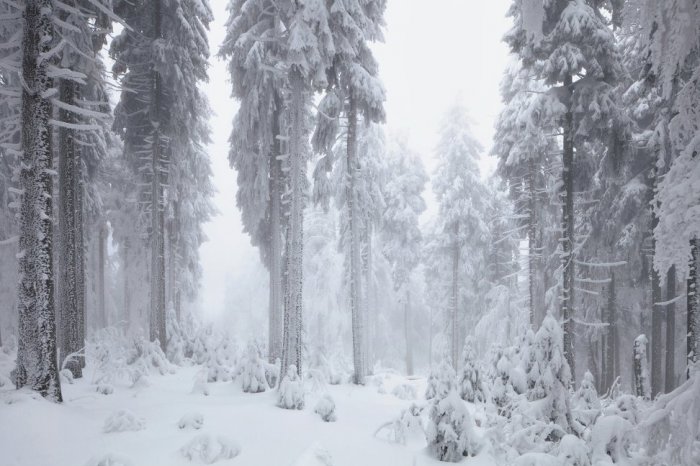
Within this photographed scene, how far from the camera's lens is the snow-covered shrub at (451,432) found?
645cm

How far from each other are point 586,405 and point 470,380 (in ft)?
12.8

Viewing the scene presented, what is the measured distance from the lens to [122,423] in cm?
643

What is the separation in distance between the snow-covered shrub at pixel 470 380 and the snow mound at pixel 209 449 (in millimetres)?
7241

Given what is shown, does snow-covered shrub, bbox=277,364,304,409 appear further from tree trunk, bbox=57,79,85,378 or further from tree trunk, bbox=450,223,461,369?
tree trunk, bbox=450,223,461,369

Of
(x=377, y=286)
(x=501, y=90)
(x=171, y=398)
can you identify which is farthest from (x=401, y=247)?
(x=171, y=398)

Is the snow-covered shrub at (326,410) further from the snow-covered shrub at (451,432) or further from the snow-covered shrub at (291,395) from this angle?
the snow-covered shrub at (451,432)

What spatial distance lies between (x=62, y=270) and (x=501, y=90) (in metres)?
17.4

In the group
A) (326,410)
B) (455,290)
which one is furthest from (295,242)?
(455,290)

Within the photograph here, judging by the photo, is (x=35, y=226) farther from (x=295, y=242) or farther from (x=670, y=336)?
(x=670, y=336)

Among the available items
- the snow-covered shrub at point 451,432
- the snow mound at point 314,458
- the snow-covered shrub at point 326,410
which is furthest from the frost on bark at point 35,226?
the snow-covered shrub at point 451,432

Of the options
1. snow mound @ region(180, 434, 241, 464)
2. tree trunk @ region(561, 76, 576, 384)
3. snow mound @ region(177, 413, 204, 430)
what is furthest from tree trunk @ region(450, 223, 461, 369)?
snow mound @ region(180, 434, 241, 464)

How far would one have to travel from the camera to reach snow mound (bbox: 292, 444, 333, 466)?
4855 millimetres

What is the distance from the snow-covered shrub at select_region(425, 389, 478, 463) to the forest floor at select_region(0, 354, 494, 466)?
0.67 feet

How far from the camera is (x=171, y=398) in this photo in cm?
905
